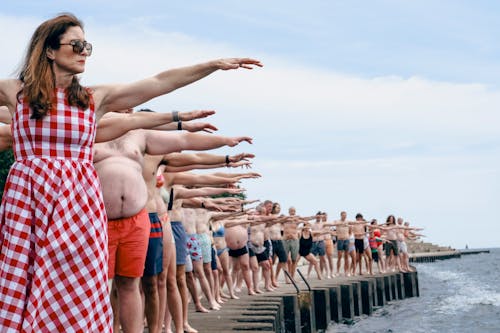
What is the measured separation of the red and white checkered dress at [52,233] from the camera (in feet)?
13.0

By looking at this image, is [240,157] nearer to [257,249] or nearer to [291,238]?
[257,249]

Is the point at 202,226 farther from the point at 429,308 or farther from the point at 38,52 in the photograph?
the point at 429,308

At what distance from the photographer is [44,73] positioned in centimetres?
418

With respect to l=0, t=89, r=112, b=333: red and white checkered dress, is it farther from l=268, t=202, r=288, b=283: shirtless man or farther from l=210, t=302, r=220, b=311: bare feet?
l=268, t=202, r=288, b=283: shirtless man

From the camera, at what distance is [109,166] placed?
6078mm

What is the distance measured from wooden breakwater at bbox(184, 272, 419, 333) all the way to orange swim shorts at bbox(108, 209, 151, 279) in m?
3.50

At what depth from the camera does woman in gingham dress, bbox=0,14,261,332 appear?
3975 millimetres

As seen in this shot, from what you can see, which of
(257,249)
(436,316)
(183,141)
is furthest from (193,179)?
(436,316)

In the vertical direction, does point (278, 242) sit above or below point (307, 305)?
above

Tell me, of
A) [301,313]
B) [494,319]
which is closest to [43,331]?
[301,313]

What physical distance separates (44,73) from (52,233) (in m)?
0.86

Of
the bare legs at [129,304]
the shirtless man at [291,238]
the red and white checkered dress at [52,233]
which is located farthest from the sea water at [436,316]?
the red and white checkered dress at [52,233]

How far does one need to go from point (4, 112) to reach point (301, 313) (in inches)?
580

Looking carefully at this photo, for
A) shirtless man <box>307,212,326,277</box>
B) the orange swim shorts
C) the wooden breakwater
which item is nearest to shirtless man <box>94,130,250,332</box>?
the orange swim shorts
